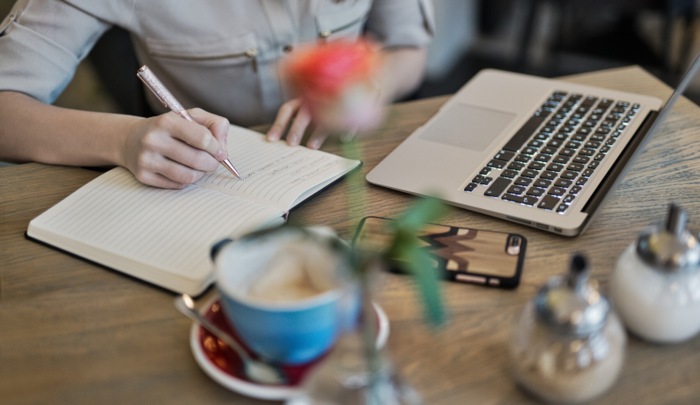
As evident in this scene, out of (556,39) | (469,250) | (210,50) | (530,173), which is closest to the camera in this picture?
(469,250)

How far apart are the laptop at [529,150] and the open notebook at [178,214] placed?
106 millimetres

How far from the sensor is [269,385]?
390mm

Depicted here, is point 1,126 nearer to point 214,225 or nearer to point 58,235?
point 58,235

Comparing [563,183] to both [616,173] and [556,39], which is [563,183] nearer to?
[616,173]

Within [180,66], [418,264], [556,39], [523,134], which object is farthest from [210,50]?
[556,39]

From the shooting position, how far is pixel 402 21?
1028mm

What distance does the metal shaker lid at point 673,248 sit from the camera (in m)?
0.38

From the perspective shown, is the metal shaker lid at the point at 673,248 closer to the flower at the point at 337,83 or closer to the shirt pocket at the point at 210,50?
the flower at the point at 337,83

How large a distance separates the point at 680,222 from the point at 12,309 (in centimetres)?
55

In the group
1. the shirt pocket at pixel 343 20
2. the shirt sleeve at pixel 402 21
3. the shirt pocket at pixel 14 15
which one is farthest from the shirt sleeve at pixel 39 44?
the shirt sleeve at pixel 402 21

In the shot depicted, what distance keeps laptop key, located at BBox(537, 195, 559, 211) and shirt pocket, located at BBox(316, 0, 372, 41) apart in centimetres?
52

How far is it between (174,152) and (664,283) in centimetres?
48

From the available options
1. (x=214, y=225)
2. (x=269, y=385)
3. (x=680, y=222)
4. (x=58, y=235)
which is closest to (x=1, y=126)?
(x=58, y=235)

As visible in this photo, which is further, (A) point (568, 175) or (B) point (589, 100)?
(B) point (589, 100)
